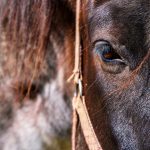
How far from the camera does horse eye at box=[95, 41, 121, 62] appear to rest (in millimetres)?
1161

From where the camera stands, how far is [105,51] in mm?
1186

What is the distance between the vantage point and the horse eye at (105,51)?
3.81 ft

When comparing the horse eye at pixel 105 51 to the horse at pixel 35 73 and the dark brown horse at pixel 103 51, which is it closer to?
the dark brown horse at pixel 103 51

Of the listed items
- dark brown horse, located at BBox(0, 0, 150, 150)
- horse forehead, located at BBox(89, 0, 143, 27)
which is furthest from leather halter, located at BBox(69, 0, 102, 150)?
horse forehead, located at BBox(89, 0, 143, 27)

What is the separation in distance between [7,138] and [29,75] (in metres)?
0.74

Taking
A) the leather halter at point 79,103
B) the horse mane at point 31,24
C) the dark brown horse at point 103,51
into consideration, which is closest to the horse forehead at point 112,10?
the dark brown horse at point 103,51

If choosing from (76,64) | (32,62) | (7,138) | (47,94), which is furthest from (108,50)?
(7,138)

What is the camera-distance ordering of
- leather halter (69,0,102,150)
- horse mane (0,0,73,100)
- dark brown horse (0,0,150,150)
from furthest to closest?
horse mane (0,0,73,100) → leather halter (69,0,102,150) → dark brown horse (0,0,150,150)

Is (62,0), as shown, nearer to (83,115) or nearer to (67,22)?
(67,22)

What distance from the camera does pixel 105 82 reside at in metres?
1.22

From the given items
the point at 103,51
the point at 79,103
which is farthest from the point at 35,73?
the point at 103,51

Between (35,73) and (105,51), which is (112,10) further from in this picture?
(35,73)

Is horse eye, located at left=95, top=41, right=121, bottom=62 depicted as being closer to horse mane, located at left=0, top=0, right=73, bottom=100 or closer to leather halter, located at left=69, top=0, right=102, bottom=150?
leather halter, located at left=69, top=0, right=102, bottom=150

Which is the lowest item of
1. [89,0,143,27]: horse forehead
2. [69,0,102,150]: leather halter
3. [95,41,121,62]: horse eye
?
[69,0,102,150]: leather halter
